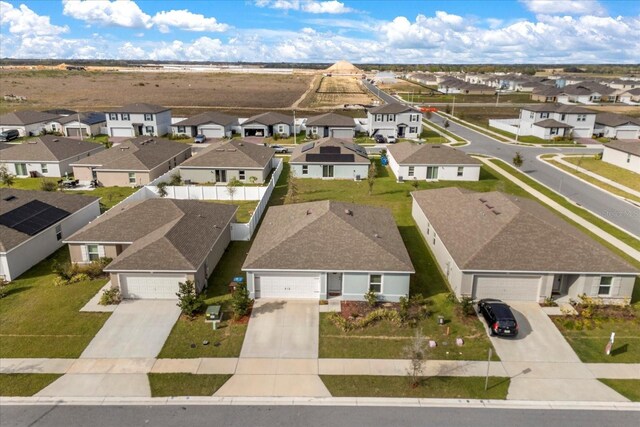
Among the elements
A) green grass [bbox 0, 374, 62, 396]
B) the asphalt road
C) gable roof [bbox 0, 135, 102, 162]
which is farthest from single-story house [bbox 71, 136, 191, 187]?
the asphalt road

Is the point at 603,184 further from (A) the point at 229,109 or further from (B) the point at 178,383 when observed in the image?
(A) the point at 229,109

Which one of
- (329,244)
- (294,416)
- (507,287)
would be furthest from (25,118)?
(507,287)

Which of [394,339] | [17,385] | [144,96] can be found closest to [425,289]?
[394,339]

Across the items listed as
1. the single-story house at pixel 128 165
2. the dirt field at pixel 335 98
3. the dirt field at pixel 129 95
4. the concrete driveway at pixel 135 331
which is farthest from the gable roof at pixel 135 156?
the dirt field at pixel 335 98

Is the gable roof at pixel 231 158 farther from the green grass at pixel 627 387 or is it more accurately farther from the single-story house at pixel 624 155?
the single-story house at pixel 624 155

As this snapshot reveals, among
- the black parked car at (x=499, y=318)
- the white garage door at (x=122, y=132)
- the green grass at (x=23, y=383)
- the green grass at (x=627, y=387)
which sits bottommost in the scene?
the green grass at (x=23, y=383)

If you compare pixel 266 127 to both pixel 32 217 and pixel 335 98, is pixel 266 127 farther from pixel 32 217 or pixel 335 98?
pixel 335 98
